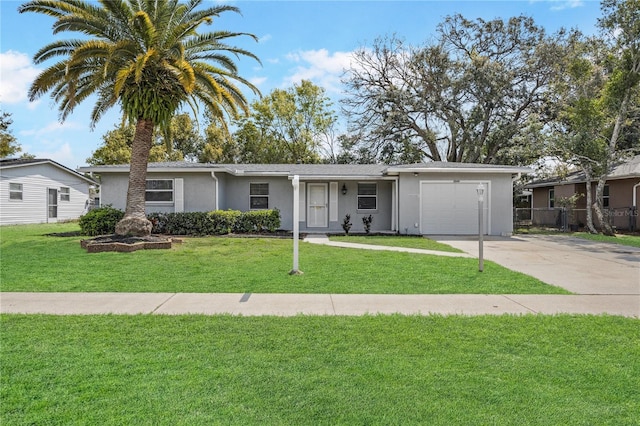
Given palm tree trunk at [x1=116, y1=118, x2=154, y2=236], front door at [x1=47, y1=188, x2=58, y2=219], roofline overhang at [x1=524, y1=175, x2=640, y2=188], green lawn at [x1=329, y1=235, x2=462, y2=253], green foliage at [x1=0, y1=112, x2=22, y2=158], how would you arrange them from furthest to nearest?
green foliage at [x1=0, y1=112, x2=22, y2=158]
front door at [x1=47, y1=188, x2=58, y2=219]
roofline overhang at [x1=524, y1=175, x2=640, y2=188]
palm tree trunk at [x1=116, y1=118, x2=154, y2=236]
green lawn at [x1=329, y1=235, x2=462, y2=253]

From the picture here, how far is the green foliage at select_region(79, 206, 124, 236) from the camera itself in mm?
13688

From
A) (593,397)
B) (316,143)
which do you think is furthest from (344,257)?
(316,143)

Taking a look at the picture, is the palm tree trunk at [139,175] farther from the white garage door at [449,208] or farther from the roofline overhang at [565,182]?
the roofline overhang at [565,182]

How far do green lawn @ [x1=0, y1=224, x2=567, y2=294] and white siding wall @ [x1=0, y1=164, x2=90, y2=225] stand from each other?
11713 millimetres

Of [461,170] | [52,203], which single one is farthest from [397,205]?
[52,203]

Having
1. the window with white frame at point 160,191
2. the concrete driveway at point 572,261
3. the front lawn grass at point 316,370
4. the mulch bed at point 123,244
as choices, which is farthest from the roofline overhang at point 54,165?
the concrete driveway at point 572,261

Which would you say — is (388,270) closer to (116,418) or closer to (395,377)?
(395,377)

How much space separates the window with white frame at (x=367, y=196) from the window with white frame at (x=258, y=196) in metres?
4.08

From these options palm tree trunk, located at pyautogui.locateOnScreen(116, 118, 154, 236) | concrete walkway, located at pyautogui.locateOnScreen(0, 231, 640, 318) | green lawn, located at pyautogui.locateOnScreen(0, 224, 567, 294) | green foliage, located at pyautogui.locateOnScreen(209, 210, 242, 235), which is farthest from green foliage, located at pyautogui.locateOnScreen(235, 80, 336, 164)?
concrete walkway, located at pyautogui.locateOnScreen(0, 231, 640, 318)

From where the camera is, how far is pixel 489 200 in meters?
15.9

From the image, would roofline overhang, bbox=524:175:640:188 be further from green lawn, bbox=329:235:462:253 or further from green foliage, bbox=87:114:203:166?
green foliage, bbox=87:114:203:166

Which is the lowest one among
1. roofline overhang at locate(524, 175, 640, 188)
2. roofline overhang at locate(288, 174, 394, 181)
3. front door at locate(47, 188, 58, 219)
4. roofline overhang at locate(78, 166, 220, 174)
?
front door at locate(47, 188, 58, 219)

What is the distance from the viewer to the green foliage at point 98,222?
13688 millimetres

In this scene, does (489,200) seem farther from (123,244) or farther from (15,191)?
(15,191)
